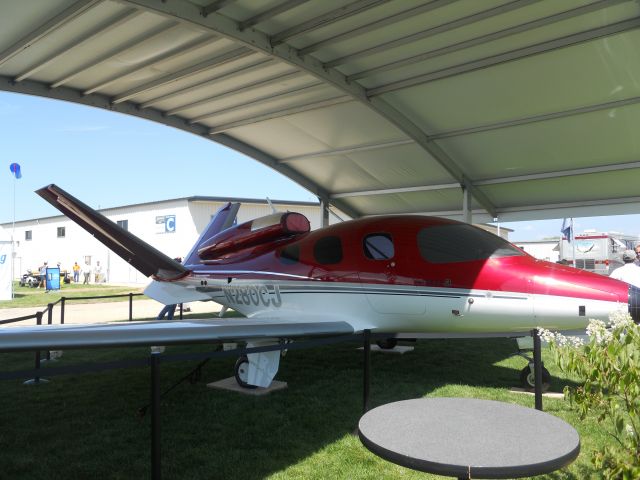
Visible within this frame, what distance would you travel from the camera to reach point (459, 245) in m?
6.46

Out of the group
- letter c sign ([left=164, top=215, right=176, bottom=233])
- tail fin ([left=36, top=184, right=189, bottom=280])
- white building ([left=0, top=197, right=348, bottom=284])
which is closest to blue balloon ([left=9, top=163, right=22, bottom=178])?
white building ([left=0, top=197, right=348, bottom=284])

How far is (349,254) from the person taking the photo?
6.96 metres

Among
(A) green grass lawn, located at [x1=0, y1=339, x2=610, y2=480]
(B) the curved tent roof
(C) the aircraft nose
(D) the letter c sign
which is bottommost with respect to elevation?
(A) green grass lawn, located at [x1=0, y1=339, x2=610, y2=480]

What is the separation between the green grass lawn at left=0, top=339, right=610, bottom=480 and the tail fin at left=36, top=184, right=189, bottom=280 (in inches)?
73.0

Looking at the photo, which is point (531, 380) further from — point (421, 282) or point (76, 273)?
point (76, 273)

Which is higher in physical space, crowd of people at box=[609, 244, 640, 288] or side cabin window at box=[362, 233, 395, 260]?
side cabin window at box=[362, 233, 395, 260]

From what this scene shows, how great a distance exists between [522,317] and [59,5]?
24.5ft

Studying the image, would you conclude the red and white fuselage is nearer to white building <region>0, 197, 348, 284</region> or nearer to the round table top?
the round table top

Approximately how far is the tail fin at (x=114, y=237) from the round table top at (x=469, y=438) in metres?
6.47

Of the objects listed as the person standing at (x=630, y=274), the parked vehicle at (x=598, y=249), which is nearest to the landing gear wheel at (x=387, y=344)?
the person standing at (x=630, y=274)

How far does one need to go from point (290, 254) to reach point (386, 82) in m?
4.14

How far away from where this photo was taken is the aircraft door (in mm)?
6492

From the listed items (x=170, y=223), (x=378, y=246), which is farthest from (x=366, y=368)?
(x=170, y=223)

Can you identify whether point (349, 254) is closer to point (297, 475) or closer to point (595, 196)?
point (297, 475)
